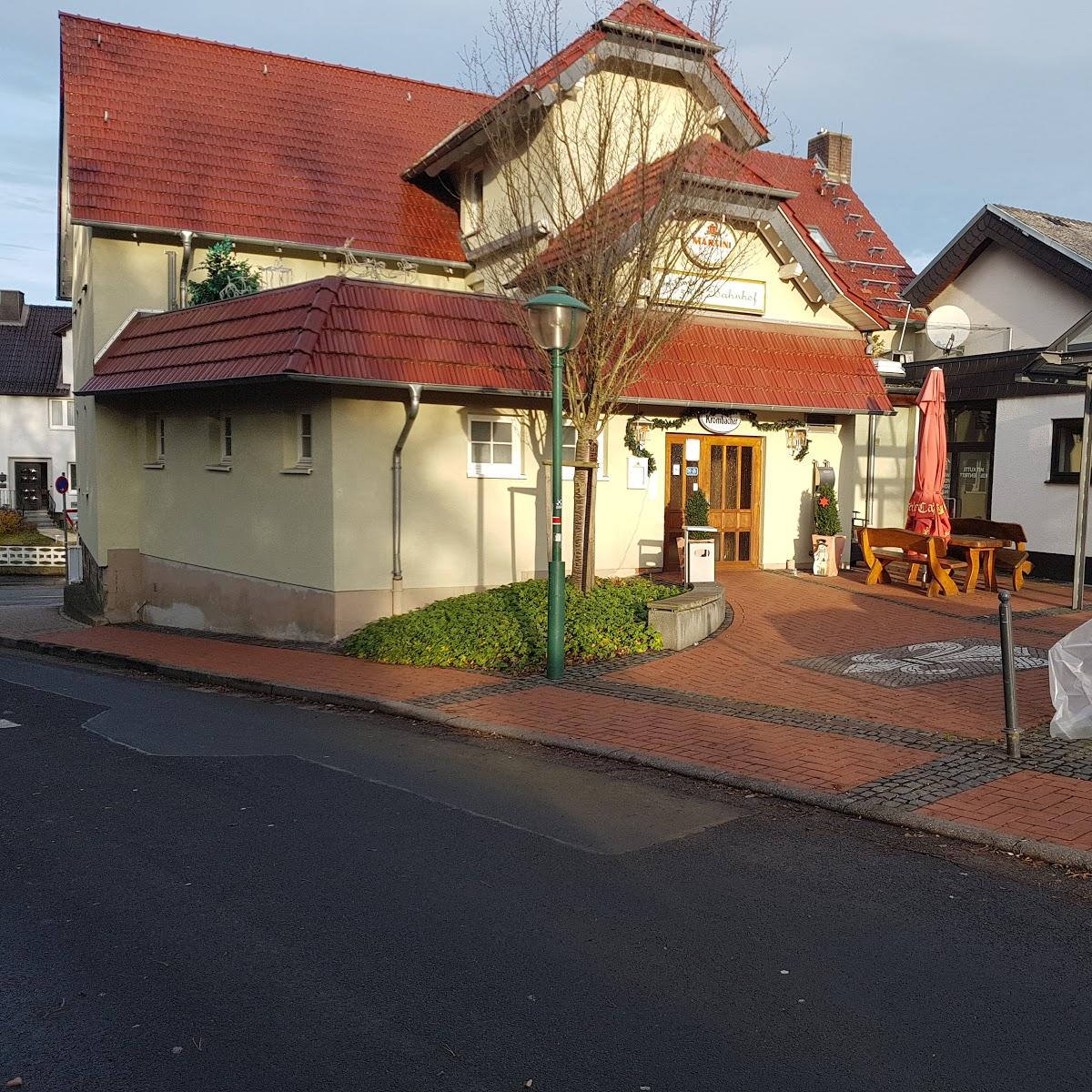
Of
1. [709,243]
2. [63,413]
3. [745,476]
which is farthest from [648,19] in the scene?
[63,413]

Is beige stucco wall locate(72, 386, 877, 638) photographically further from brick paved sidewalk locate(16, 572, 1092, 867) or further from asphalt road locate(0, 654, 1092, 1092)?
asphalt road locate(0, 654, 1092, 1092)

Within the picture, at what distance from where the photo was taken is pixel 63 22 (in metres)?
19.2

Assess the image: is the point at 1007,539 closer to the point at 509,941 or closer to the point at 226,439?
the point at 226,439

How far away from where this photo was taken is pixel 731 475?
16.8 metres

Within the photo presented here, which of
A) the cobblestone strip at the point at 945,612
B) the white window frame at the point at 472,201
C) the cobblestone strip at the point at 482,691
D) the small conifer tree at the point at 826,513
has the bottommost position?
the cobblestone strip at the point at 482,691

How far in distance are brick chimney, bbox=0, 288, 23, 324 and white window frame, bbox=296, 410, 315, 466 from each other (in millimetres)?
52430

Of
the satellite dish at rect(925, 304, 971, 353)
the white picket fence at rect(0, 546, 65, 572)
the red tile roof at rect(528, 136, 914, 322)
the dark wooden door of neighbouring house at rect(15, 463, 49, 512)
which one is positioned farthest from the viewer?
the dark wooden door of neighbouring house at rect(15, 463, 49, 512)

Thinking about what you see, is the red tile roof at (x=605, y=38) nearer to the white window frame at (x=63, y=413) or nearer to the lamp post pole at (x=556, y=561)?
the lamp post pole at (x=556, y=561)

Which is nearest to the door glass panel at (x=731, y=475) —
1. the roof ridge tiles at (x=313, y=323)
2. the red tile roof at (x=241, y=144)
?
the red tile roof at (x=241, y=144)

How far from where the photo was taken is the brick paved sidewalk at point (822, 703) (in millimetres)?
6453

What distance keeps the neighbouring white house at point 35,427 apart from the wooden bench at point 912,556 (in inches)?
1812

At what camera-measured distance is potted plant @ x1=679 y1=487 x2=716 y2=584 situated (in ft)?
45.6

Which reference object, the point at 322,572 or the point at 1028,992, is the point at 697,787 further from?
the point at 322,572

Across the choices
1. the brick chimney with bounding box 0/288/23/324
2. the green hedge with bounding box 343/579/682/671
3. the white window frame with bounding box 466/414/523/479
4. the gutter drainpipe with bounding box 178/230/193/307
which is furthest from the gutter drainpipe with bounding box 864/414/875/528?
the brick chimney with bounding box 0/288/23/324
